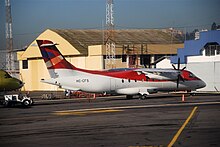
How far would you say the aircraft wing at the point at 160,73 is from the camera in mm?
43562

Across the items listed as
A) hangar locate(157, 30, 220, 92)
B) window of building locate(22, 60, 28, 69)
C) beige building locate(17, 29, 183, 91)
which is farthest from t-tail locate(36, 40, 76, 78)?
window of building locate(22, 60, 28, 69)

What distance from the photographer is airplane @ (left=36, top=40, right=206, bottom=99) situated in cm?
4059

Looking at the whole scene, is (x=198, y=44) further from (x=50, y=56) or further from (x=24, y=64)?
(x=24, y=64)

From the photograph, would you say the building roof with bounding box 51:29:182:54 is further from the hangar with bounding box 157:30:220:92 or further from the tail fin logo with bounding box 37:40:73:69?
the tail fin logo with bounding box 37:40:73:69

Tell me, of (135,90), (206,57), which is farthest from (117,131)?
(206,57)

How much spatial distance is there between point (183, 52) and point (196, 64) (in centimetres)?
324

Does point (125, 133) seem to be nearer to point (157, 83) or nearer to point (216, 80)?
point (157, 83)

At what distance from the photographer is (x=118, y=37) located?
3433 inches

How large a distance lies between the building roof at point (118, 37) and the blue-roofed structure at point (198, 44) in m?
22.0

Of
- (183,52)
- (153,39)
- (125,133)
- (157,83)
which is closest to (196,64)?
(183,52)

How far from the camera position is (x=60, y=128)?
67.2 feet

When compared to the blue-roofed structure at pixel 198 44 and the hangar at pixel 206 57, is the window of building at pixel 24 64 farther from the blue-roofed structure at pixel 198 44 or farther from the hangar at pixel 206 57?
the hangar at pixel 206 57

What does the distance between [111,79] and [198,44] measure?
70.4 ft

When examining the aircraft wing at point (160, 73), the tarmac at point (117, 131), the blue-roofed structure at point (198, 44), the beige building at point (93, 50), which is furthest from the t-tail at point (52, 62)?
the beige building at point (93, 50)
